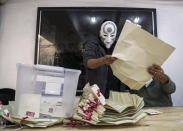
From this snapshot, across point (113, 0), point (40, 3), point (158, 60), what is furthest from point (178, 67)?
point (40, 3)

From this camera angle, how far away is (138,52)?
0.58m

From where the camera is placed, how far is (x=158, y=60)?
602 millimetres

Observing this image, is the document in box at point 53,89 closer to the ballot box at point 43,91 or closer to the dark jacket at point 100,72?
the ballot box at point 43,91

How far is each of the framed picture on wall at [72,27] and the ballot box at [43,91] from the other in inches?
42.7

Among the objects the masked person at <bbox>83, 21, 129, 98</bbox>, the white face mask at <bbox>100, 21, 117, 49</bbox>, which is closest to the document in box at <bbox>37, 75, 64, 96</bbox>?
the masked person at <bbox>83, 21, 129, 98</bbox>

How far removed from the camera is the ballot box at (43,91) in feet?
1.62

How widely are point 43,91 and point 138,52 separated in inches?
14.3

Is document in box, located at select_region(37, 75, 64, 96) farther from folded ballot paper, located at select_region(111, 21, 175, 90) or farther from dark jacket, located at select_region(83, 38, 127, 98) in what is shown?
dark jacket, located at select_region(83, 38, 127, 98)

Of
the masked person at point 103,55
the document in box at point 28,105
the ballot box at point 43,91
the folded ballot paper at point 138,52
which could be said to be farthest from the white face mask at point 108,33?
the document in box at point 28,105

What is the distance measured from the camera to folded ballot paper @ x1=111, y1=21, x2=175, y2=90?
56 cm

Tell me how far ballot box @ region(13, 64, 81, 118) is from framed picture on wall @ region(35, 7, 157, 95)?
3.56ft

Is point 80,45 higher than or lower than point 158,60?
higher

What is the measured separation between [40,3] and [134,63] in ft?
5.12

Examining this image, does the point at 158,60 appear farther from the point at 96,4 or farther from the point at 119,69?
the point at 96,4
